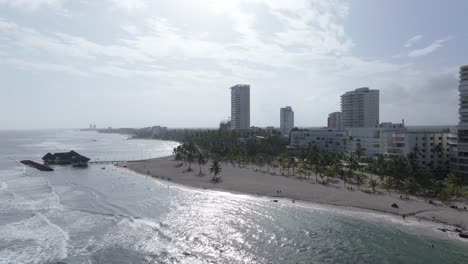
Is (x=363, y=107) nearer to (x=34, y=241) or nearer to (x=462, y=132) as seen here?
(x=462, y=132)

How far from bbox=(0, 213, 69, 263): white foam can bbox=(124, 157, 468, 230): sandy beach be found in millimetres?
33612

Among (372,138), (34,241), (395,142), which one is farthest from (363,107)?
(34,241)

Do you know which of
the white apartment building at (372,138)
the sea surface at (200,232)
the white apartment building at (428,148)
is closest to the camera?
the sea surface at (200,232)

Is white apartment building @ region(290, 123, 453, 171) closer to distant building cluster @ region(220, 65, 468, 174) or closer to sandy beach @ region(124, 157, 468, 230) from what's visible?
distant building cluster @ region(220, 65, 468, 174)

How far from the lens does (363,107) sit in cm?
16725

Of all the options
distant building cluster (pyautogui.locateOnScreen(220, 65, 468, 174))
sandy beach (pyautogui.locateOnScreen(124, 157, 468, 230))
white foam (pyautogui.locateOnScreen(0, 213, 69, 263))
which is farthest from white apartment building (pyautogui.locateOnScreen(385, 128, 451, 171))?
white foam (pyautogui.locateOnScreen(0, 213, 69, 263))

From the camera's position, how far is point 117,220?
4938 cm

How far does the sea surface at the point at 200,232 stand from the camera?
36.3m

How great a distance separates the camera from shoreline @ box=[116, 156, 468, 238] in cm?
5000

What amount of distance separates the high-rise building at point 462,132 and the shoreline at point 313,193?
30349mm

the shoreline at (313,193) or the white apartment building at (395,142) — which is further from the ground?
the white apartment building at (395,142)

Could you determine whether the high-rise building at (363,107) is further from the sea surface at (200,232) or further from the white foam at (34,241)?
the white foam at (34,241)

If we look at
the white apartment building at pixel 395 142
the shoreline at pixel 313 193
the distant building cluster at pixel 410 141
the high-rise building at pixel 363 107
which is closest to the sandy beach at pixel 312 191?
the shoreline at pixel 313 193

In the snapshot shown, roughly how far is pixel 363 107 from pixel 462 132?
86.8 metres
